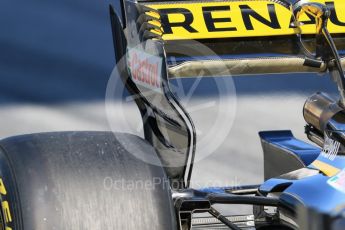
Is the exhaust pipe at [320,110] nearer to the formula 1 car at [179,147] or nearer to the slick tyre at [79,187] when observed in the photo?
the formula 1 car at [179,147]

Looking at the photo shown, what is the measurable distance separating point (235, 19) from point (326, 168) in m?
0.76

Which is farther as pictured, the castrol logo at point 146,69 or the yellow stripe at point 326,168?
the castrol logo at point 146,69

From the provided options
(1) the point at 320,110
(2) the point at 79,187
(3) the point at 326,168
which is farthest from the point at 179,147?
(2) the point at 79,187

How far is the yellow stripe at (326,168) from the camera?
5.35 ft

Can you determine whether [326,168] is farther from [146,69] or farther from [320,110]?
[146,69]

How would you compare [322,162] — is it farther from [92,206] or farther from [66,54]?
[66,54]

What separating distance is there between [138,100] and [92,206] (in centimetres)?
74

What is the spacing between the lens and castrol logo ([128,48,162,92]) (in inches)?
81.2

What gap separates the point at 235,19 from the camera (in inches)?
91.0

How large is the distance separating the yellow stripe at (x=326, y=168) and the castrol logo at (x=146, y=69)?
516 millimetres

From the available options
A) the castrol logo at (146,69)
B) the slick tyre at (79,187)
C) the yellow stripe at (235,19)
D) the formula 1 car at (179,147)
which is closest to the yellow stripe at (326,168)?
the formula 1 car at (179,147)

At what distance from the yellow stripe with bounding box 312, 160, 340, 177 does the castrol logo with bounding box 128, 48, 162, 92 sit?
0.52m

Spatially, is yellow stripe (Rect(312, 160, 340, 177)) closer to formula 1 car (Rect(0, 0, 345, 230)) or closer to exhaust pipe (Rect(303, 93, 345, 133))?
formula 1 car (Rect(0, 0, 345, 230))

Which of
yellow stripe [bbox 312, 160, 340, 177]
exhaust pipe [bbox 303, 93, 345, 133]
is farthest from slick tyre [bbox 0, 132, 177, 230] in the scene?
exhaust pipe [bbox 303, 93, 345, 133]
